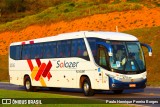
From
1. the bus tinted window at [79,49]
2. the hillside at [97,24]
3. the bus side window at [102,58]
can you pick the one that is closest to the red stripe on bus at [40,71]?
the bus tinted window at [79,49]

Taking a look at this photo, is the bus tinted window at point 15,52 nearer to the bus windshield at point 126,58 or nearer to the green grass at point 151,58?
the green grass at point 151,58

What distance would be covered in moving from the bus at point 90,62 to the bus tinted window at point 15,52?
2.28 metres

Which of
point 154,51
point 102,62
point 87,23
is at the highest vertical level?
point 87,23

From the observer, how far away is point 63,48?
26.8m

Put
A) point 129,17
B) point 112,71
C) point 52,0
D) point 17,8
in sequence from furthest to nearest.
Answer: point 52,0 → point 17,8 → point 129,17 → point 112,71

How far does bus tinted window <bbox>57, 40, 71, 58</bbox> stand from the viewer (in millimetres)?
26297

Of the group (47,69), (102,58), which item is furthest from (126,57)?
(47,69)

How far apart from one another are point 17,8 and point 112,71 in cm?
8182

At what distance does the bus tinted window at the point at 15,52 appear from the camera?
1264 inches

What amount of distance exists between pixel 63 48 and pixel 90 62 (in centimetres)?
322

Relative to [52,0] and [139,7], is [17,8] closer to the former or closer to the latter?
[52,0]

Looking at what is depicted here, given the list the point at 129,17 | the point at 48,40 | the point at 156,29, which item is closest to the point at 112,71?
the point at 48,40

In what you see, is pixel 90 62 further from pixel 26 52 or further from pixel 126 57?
pixel 26 52

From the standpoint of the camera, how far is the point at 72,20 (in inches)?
2680
